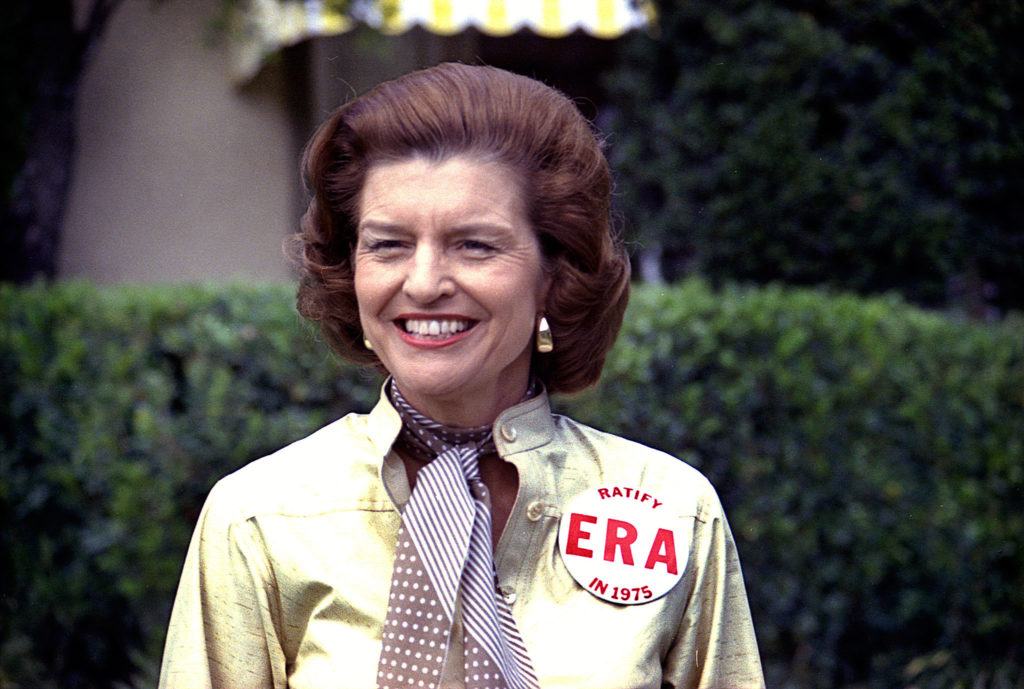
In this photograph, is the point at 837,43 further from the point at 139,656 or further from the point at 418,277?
the point at 418,277

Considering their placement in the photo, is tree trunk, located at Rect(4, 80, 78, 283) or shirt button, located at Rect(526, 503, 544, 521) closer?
shirt button, located at Rect(526, 503, 544, 521)

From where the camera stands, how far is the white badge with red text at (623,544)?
2092 mm

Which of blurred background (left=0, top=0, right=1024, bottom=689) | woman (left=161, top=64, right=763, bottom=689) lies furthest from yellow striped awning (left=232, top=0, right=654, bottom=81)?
woman (left=161, top=64, right=763, bottom=689)

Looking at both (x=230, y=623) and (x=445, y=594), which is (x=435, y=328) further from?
(x=230, y=623)

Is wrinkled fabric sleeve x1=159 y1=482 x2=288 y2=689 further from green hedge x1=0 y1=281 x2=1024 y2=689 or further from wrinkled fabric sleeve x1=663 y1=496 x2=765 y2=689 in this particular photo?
green hedge x1=0 y1=281 x2=1024 y2=689

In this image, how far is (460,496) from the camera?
81.7 inches

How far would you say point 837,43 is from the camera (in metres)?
5.93

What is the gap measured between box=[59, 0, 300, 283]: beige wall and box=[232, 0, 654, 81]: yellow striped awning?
0.31m

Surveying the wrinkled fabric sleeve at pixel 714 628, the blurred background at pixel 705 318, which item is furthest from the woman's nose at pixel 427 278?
the blurred background at pixel 705 318

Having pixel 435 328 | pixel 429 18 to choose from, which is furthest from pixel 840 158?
A: pixel 435 328

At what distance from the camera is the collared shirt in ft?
6.61

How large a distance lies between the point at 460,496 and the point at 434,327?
0.27m

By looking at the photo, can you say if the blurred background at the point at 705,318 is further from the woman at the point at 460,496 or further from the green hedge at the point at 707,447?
the woman at the point at 460,496

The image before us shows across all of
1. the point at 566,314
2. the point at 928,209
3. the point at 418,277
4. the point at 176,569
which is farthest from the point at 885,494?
Answer: the point at 418,277
